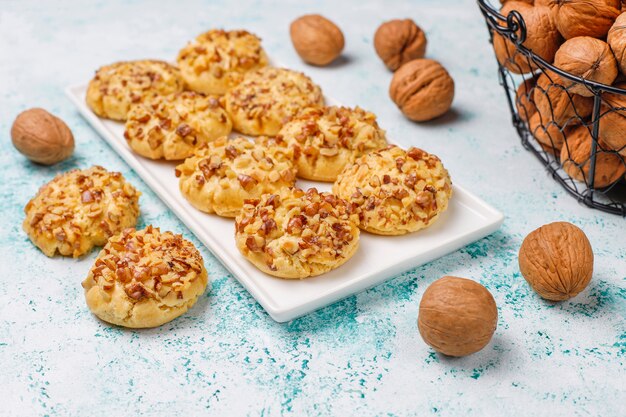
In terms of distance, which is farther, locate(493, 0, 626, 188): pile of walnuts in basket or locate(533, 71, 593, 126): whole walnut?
locate(533, 71, 593, 126): whole walnut

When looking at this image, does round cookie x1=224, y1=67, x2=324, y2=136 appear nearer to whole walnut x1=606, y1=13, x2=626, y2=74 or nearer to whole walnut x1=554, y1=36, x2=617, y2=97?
whole walnut x1=554, y1=36, x2=617, y2=97

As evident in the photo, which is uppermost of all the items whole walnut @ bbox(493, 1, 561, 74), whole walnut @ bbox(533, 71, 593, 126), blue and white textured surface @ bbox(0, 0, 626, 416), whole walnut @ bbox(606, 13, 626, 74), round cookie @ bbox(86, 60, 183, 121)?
whole walnut @ bbox(606, 13, 626, 74)

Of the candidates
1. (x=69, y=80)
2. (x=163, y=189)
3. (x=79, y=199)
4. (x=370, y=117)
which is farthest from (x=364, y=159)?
(x=69, y=80)

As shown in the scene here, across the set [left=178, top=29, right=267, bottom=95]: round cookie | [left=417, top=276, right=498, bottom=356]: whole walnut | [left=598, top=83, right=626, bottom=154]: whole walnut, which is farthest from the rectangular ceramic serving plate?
[left=178, top=29, right=267, bottom=95]: round cookie

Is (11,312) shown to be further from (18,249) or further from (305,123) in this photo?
(305,123)

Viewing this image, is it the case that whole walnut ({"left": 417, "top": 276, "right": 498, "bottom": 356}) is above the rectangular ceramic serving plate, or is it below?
above

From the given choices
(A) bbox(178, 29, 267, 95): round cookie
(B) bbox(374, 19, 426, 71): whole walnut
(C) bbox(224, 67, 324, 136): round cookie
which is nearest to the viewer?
(C) bbox(224, 67, 324, 136): round cookie

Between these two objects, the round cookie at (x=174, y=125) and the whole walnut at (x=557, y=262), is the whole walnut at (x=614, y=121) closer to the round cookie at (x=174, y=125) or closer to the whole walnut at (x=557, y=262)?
the whole walnut at (x=557, y=262)

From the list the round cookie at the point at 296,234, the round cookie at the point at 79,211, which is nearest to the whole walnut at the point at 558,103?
the round cookie at the point at 296,234
